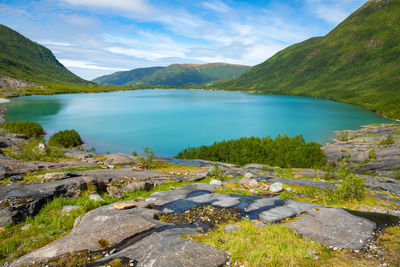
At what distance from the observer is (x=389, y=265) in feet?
25.1

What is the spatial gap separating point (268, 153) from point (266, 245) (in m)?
39.9

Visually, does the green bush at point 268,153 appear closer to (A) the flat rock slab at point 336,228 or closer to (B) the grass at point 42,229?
(A) the flat rock slab at point 336,228

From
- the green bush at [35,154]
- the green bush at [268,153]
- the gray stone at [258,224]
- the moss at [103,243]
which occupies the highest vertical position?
the moss at [103,243]

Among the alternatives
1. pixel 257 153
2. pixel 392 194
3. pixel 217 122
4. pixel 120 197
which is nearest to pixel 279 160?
pixel 257 153

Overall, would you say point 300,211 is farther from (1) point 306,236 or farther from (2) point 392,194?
(2) point 392,194

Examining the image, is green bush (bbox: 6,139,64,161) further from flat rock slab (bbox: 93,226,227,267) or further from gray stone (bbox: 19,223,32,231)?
flat rock slab (bbox: 93,226,227,267)

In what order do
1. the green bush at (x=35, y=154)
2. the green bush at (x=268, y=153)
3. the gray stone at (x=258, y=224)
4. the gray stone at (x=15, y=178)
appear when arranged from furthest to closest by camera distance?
1. the green bush at (x=268, y=153)
2. the green bush at (x=35, y=154)
3. the gray stone at (x=15, y=178)
4. the gray stone at (x=258, y=224)

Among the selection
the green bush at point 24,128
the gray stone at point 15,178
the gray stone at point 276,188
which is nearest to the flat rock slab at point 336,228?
the gray stone at point 276,188

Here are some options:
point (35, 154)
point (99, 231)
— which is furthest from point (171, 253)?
point (35, 154)

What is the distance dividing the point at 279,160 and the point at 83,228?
4063 centimetres

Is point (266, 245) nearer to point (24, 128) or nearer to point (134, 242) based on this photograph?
point (134, 242)

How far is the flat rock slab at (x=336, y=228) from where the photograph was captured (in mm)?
9352

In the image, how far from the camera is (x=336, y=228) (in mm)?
10258

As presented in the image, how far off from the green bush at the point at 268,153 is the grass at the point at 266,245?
110ft
